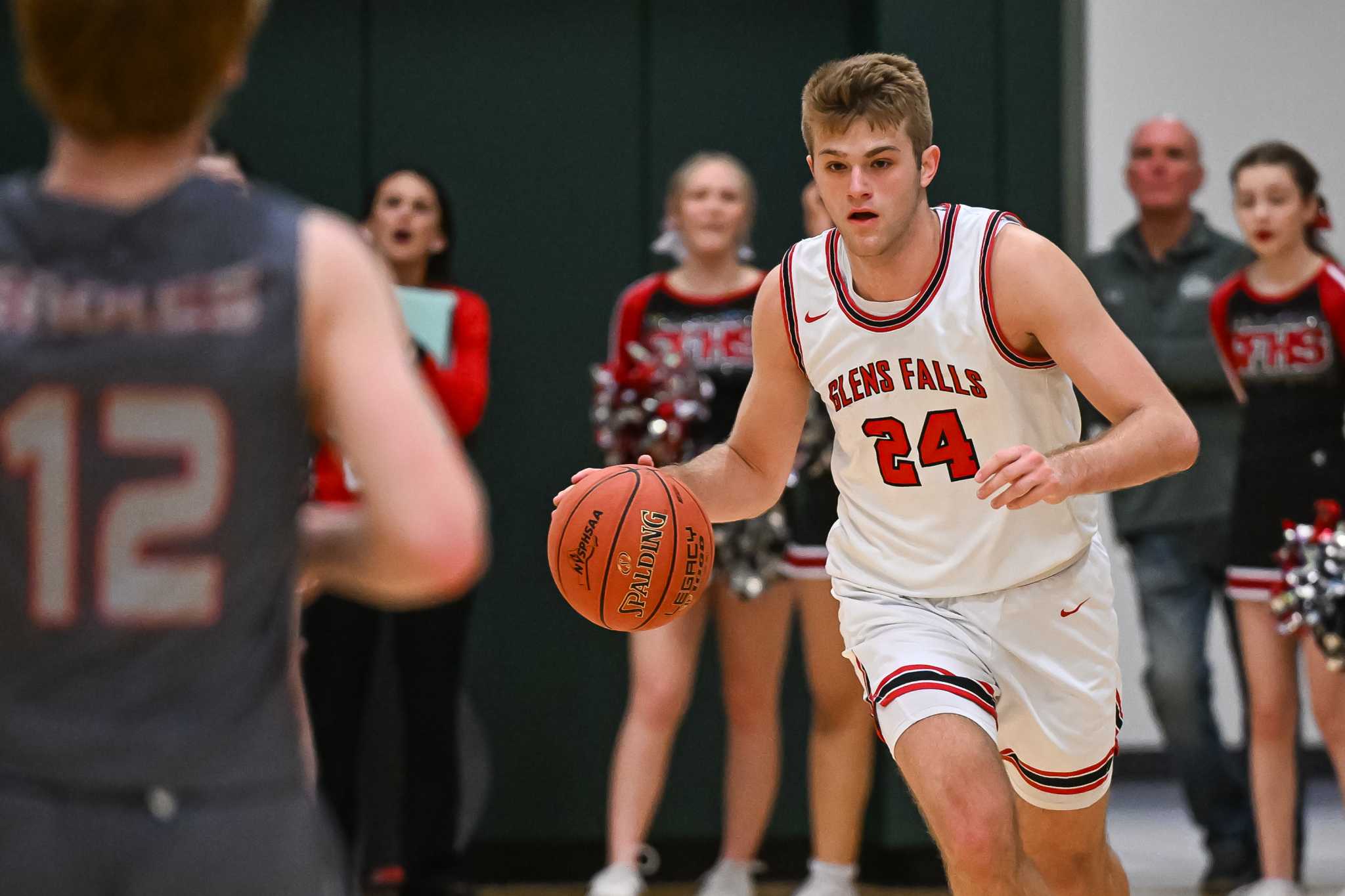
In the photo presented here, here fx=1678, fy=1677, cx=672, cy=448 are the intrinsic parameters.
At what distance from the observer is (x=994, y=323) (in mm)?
3523

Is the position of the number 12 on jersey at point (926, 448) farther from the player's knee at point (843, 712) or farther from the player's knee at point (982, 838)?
the player's knee at point (843, 712)

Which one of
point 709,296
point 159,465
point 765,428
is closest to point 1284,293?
point 709,296

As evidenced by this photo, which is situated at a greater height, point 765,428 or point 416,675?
point 765,428

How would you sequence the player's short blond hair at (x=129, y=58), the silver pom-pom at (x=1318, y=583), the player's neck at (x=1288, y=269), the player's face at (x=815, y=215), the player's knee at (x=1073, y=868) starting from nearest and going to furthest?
the player's short blond hair at (x=129, y=58), the player's knee at (x=1073, y=868), the silver pom-pom at (x=1318, y=583), the player's neck at (x=1288, y=269), the player's face at (x=815, y=215)

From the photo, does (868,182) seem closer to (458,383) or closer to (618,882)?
(458,383)

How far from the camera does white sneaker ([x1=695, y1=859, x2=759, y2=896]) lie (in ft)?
18.1

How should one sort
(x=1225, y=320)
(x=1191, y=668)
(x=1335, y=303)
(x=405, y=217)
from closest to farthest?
(x=1335, y=303), (x=1225, y=320), (x=405, y=217), (x=1191, y=668)

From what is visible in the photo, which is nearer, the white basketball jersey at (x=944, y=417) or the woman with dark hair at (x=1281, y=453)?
the white basketball jersey at (x=944, y=417)

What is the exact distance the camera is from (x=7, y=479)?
166 centimetres

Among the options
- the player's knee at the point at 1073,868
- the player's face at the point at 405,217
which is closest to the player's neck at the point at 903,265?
the player's knee at the point at 1073,868

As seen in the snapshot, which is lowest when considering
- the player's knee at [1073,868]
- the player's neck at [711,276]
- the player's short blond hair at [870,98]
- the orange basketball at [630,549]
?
the player's knee at [1073,868]

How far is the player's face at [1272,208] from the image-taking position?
209 inches

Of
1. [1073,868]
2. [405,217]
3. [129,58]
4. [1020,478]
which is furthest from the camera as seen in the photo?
[405,217]

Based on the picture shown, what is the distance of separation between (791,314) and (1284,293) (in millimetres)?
2338
